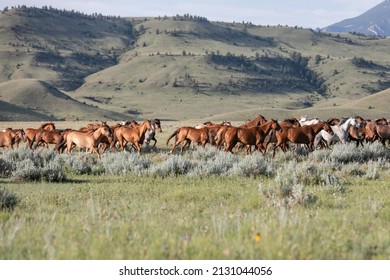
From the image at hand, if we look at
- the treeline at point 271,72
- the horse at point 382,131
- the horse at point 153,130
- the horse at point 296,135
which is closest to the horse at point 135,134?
the horse at point 153,130

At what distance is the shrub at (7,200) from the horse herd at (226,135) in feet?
33.1

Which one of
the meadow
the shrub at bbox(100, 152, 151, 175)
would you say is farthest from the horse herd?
the shrub at bbox(100, 152, 151, 175)

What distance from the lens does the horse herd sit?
2028cm

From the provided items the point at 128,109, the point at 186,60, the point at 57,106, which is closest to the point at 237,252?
the point at 57,106

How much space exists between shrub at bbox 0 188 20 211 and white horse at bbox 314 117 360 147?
656 inches

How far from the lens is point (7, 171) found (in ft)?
48.2

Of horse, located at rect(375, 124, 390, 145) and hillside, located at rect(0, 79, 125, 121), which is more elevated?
horse, located at rect(375, 124, 390, 145)

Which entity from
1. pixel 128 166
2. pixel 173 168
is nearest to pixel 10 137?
pixel 128 166

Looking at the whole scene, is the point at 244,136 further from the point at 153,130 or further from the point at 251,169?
the point at 251,169

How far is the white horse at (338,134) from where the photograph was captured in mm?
23502

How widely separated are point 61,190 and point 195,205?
397cm

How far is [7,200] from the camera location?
893cm

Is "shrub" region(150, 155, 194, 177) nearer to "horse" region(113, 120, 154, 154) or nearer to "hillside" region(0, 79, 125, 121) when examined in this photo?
"horse" region(113, 120, 154, 154)

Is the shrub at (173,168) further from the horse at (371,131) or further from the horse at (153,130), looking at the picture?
the horse at (371,131)
